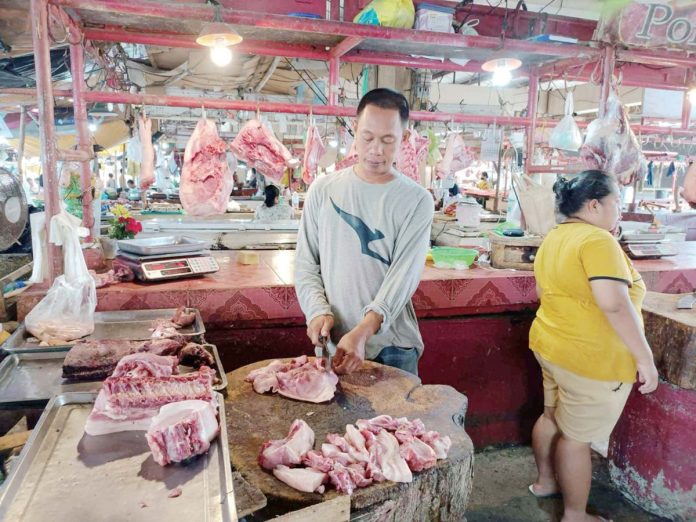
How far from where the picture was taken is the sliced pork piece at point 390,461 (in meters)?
1.60

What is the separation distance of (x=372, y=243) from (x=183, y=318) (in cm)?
111

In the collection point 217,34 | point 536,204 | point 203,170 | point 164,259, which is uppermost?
point 217,34

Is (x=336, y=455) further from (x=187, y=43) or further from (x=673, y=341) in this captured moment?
(x=187, y=43)

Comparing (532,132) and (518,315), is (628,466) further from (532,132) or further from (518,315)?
(532,132)

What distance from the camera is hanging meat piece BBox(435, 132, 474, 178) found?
5902 millimetres

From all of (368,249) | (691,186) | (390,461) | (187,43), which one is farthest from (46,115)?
(691,186)

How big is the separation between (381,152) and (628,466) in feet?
10.0

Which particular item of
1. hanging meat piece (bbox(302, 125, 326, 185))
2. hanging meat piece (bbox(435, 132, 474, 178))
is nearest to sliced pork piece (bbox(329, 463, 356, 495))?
hanging meat piece (bbox(302, 125, 326, 185))

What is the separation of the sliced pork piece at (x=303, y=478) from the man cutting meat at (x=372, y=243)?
2.62ft

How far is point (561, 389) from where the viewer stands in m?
3.18

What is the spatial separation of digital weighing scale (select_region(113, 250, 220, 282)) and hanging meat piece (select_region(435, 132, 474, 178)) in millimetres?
3471

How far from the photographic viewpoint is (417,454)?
65.7 inches

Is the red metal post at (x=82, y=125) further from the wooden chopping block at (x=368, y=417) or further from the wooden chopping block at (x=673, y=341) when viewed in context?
the wooden chopping block at (x=673, y=341)

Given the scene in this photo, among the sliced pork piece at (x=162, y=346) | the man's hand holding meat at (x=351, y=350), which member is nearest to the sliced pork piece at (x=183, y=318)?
the sliced pork piece at (x=162, y=346)
